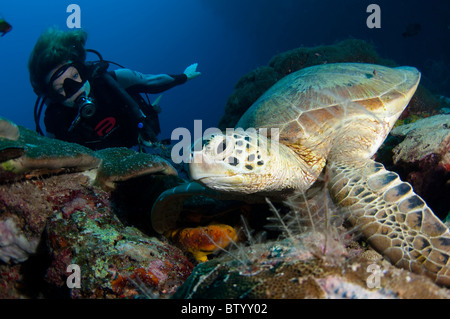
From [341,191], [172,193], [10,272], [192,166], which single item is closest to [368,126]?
[341,191]

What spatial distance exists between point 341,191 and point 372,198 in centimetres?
20

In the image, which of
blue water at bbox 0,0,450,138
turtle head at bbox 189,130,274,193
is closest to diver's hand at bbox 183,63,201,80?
turtle head at bbox 189,130,274,193

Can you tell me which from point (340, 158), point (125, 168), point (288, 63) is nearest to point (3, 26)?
point (125, 168)

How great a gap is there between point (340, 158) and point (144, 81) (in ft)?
15.1

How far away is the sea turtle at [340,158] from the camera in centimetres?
140

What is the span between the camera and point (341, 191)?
177cm

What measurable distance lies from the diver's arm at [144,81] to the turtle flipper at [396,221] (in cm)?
472

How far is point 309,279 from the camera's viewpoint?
2.89ft

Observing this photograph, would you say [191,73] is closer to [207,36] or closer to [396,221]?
[396,221]

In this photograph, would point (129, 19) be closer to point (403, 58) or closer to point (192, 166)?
point (403, 58)

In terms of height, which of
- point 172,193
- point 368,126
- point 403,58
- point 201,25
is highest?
point 201,25

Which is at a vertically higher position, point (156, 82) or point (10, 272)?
point (156, 82)

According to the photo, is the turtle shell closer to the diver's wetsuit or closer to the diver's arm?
the diver's wetsuit

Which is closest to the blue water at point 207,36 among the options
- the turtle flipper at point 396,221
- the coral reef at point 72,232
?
the turtle flipper at point 396,221
